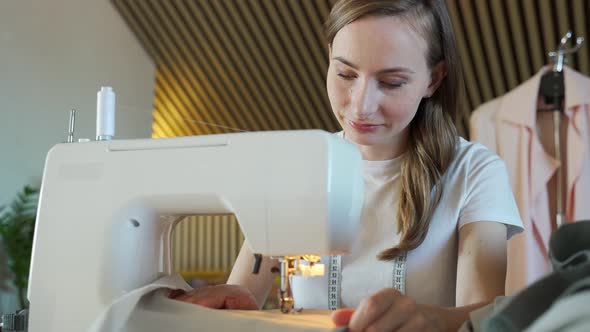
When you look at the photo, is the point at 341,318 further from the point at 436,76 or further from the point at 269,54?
the point at 269,54

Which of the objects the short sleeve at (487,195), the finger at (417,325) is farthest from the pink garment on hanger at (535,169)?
the finger at (417,325)

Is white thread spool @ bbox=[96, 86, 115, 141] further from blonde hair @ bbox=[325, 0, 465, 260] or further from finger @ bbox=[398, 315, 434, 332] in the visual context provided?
finger @ bbox=[398, 315, 434, 332]

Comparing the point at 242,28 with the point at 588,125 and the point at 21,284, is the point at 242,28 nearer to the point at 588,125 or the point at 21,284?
the point at 21,284

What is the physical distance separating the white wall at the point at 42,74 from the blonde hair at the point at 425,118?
3435 mm

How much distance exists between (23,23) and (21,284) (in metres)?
1.89

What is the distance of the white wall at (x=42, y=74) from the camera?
502 cm

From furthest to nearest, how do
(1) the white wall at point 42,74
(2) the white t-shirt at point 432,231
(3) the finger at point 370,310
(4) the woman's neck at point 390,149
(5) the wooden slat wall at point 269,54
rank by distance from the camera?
1. (1) the white wall at point 42,74
2. (5) the wooden slat wall at point 269,54
3. (4) the woman's neck at point 390,149
4. (2) the white t-shirt at point 432,231
5. (3) the finger at point 370,310

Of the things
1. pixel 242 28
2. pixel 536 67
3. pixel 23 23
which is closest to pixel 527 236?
pixel 536 67

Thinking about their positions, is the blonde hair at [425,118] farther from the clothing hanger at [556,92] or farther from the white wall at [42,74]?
the white wall at [42,74]

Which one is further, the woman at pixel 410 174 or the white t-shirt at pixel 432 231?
the white t-shirt at pixel 432 231

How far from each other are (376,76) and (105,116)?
0.50 meters

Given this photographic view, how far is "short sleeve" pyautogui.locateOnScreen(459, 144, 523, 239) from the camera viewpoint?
1.33 m

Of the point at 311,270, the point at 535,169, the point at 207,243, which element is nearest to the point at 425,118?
the point at 311,270

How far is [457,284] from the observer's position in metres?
1.30
